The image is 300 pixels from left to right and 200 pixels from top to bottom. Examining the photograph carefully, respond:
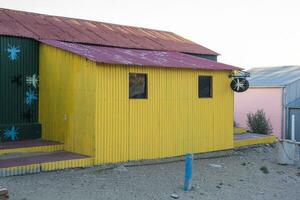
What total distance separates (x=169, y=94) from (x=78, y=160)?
160 inches

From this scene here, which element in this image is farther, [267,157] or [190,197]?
[267,157]

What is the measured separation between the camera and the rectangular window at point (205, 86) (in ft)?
53.2

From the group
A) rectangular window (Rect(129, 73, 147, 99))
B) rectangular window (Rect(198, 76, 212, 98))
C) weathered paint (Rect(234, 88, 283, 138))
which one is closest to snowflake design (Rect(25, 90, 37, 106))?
rectangular window (Rect(129, 73, 147, 99))

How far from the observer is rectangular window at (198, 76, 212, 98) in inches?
639

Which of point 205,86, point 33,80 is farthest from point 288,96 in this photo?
point 33,80

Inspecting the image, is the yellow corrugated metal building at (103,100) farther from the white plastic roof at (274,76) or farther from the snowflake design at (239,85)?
the white plastic roof at (274,76)

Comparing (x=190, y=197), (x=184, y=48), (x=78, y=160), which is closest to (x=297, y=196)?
(x=190, y=197)

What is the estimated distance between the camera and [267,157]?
17531mm

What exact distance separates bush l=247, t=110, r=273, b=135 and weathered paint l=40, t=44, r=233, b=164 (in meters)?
8.11

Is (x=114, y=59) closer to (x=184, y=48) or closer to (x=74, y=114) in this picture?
(x=74, y=114)

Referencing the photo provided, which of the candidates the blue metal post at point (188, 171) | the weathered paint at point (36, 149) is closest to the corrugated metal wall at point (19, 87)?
the weathered paint at point (36, 149)

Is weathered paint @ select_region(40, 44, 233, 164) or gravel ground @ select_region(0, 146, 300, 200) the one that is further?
weathered paint @ select_region(40, 44, 233, 164)

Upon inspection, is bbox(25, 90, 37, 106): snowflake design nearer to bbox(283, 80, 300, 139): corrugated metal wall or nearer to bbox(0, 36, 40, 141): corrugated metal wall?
bbox(0, 36, 40, 141): corrugated metal wall

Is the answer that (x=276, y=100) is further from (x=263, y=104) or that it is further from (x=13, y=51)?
(x=13, y=51)
